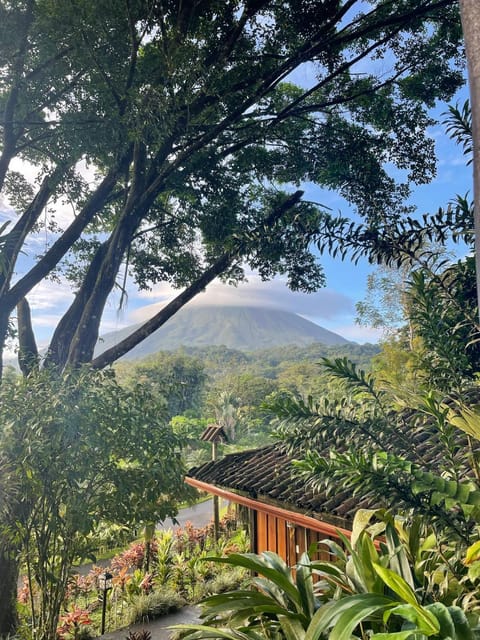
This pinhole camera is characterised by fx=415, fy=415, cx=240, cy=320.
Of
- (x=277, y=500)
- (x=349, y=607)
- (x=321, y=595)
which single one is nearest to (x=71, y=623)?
(x=277, y=500)

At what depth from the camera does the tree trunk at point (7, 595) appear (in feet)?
11.8

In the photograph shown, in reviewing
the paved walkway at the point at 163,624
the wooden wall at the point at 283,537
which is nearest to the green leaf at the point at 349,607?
the wooden wall at the point at 283,537

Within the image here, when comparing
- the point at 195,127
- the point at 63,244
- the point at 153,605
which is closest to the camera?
the point at 63,244

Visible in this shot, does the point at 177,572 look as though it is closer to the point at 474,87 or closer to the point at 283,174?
the point at 283,174

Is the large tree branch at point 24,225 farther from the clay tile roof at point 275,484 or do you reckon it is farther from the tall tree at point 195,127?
the clay tile roof at point 275,484

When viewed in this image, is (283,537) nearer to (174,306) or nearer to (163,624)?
(163,624)

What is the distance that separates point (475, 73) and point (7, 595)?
15.5ft

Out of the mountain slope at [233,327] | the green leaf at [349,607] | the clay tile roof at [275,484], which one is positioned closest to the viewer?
the green leaf at [349,607]

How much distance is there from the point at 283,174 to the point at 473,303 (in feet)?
13.2

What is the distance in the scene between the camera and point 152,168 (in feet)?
13.8

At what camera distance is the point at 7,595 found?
3.60 meters

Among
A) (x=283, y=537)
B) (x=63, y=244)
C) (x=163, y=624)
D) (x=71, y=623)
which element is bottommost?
(x=163, y=624)

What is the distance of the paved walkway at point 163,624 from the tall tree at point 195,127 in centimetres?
264

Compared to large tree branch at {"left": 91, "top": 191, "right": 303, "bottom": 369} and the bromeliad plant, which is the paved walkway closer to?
large tree branch at {"left": 91, "top": 191, "right": 303, "bottom": 369}
